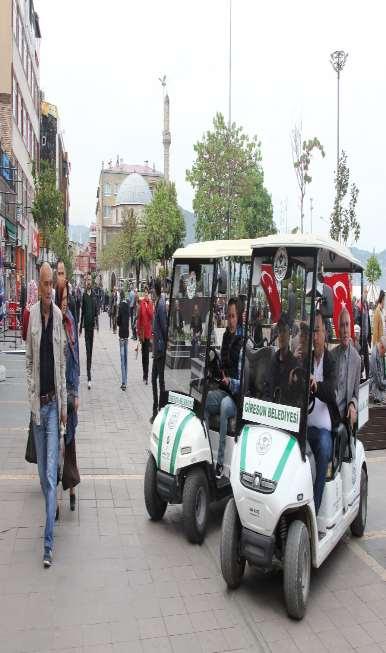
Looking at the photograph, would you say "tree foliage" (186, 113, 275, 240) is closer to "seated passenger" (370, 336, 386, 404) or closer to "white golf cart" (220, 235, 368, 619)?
"seated passenger" (370, 336, 386, 404)

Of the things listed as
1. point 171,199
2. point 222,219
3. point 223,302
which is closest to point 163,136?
point 171,199

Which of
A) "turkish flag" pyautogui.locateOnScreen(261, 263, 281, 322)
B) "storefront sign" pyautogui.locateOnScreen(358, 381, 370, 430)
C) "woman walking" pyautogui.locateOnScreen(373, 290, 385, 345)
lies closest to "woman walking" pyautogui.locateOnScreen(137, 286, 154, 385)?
"woman walking" pyautogui.locateOnScreen(373, 290, 385, 345)

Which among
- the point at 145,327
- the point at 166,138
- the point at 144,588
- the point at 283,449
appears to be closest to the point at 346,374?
the point at 283,449

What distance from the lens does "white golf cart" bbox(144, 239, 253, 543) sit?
17.6 ft

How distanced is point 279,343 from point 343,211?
25040 mm

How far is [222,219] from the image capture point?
41562 millimetres

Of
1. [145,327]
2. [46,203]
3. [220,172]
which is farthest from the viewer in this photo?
[220,172]

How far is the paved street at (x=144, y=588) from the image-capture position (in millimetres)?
3852

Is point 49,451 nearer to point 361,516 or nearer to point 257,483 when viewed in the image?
point 257,483

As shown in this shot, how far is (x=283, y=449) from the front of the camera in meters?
4.30

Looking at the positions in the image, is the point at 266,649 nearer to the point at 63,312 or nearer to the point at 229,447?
the point at 229,447

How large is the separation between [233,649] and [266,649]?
0.64ft

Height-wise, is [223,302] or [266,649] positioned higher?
[223,302]

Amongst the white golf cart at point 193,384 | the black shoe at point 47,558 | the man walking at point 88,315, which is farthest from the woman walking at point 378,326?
the black shoe at point 47,558
